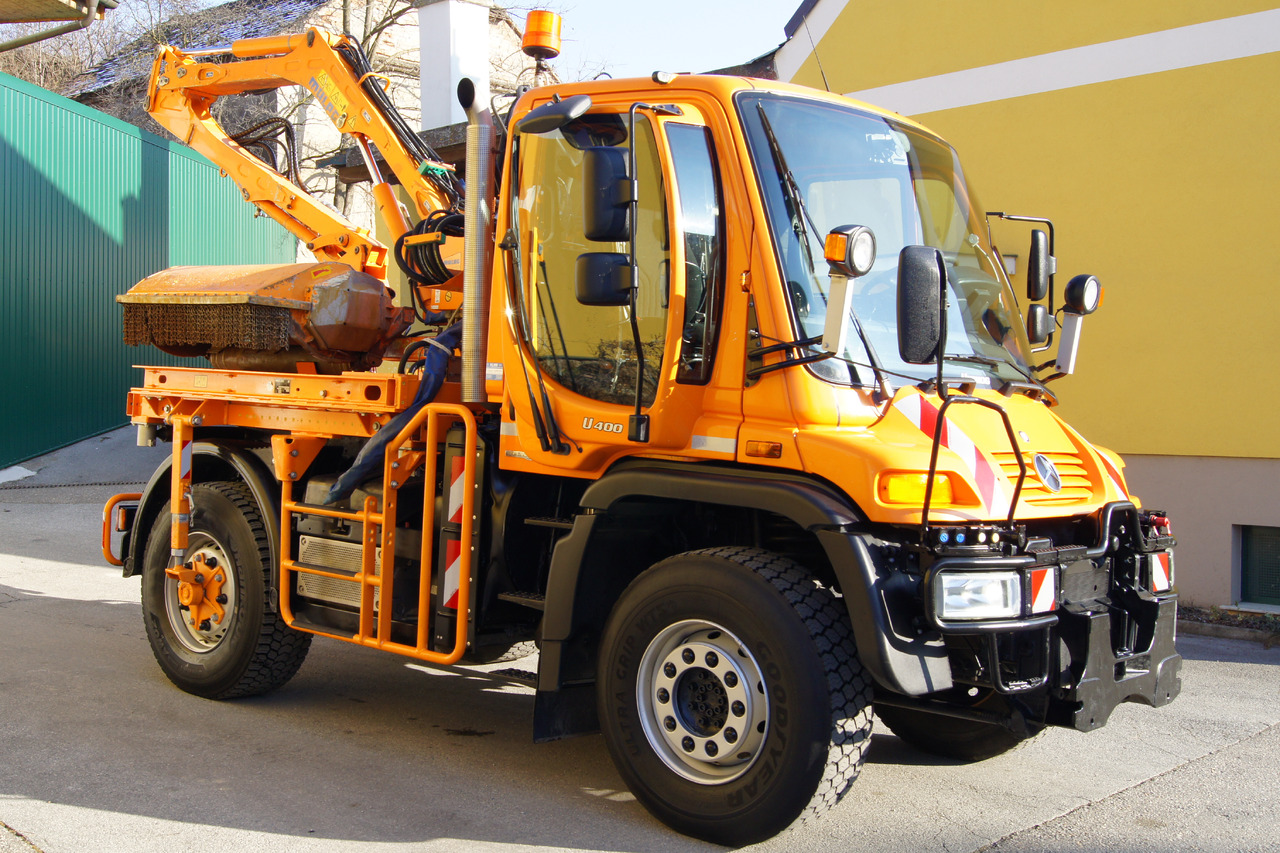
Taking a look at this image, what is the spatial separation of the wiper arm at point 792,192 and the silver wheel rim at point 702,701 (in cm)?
139

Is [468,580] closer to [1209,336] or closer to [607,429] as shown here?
[607,429]

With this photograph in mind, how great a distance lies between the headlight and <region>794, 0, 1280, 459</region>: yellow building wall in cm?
479

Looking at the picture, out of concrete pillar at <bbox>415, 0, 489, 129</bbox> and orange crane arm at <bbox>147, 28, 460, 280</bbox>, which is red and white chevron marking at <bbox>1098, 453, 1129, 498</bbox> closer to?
orange crane arm at <bbox>147, 28, 460, 280</bbox>

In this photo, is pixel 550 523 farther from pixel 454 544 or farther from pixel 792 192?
pixel 792 192

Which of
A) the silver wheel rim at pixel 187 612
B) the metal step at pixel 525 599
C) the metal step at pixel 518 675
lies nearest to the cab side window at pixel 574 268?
the metal step at pixel 525 599

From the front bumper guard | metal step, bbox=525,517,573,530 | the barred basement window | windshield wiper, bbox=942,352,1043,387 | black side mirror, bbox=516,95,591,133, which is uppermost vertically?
black side mirror, bbox=516,95,591,133

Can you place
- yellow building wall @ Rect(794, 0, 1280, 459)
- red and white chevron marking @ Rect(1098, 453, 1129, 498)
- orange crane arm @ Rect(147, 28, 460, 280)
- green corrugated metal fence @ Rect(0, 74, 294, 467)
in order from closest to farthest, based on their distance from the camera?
red and white chevron marking @ Rect(1098, 453, 1129, 498)
orange crane arm @ Rect(147, 28, 460, 280)
yellow building wall @ Rect(794, 0, 1280, 459)
green corrugated metal fence @ Rect(0, 74, 294, 467)

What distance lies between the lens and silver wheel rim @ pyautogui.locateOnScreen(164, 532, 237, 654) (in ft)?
19.6

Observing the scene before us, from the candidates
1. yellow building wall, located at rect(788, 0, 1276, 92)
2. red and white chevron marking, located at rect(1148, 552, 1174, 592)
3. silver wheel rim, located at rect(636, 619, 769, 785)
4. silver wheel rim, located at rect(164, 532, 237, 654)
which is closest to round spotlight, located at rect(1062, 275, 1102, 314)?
red and white chevron marking, located at rect(1148, 552, 1174, 592)

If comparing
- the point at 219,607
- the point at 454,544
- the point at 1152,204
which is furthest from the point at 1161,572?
the point at 1152,204

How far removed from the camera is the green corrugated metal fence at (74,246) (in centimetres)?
1570

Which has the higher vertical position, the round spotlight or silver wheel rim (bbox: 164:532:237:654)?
the round spotlight

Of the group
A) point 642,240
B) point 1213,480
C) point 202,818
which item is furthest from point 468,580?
point 1213,480

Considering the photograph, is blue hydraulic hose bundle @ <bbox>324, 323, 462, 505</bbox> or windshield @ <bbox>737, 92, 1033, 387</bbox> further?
blue hydraulic hose bundle @ <bbox>324, 323, 462, 505</bbox>
